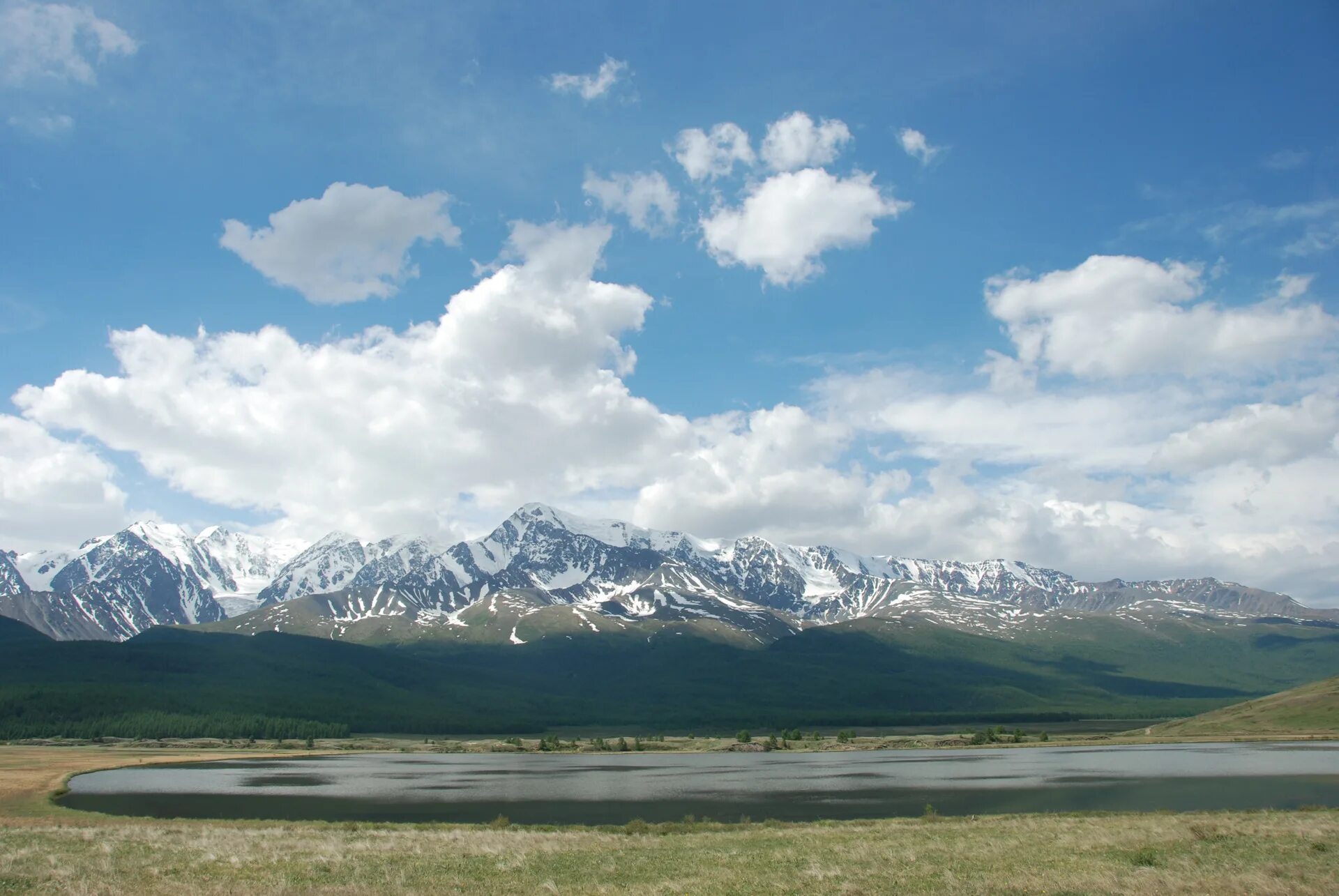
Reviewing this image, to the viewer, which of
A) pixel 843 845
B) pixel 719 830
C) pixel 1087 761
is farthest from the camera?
pixel 1087 761

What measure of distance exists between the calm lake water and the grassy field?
36.3 ft

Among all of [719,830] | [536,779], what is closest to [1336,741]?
[536,779]

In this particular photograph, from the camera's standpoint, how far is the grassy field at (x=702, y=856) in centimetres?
3372

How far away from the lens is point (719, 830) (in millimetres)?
55062

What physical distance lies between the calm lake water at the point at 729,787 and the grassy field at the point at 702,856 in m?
11.1

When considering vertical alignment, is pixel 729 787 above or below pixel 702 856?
below

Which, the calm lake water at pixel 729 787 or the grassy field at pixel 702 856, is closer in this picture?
the grassy field at pixel 702 856

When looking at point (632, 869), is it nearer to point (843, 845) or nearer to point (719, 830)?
point (843, 845)

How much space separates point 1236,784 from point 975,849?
2076 inches

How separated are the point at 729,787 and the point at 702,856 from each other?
167ft

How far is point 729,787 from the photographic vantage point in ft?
298

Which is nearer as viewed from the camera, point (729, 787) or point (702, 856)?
point (702, 856)

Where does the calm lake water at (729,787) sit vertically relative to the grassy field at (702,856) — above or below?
below

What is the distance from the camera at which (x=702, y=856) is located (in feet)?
140
